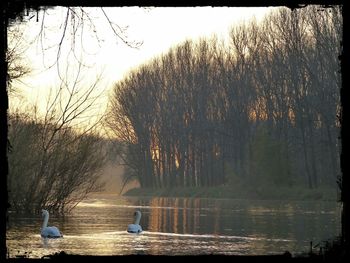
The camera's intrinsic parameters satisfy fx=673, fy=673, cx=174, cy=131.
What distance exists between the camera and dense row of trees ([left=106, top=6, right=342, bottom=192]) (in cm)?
4831

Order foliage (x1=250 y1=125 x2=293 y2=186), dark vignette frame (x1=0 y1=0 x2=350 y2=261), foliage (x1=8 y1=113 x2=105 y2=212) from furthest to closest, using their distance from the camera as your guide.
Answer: foliage (x1=250 y1=125 x2=293 y2=186) < foliage (x1=8 y1=113 x2=105 y2=212) < dark vignette frame (x1=0 y1=0 x2=350 y2=261)

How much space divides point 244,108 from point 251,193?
998cm

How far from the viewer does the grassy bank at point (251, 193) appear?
4456 cm

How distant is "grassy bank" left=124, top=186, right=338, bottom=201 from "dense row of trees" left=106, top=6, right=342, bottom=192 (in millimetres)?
940

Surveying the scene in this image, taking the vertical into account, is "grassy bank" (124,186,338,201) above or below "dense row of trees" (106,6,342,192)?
below

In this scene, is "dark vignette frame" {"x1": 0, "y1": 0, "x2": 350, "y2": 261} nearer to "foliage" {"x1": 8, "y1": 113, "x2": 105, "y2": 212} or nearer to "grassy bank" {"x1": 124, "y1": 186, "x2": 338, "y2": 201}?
"foliage" {"x1": 8, "y1": 113, "x2": 105, "y2": 212}

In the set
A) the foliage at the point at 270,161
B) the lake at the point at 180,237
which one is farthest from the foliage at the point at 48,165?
the foliage at the point at 270,161

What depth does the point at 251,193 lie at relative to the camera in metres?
50.6

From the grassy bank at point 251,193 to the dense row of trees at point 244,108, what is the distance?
37.0 inches

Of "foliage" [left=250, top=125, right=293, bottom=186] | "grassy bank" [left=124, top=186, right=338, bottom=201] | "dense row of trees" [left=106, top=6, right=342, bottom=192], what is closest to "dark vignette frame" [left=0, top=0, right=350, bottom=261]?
"dense row of trees" [left=106, top=6, right=342, bottom=192]

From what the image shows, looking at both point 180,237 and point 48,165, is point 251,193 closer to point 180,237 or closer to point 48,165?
point 48,165
